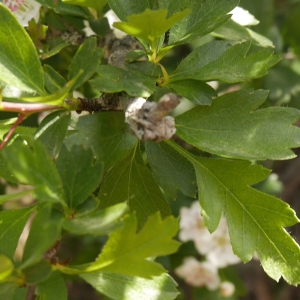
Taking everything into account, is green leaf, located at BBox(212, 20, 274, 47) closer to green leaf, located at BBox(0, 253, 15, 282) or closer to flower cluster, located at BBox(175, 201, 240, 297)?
green leaf, located at BBox(0, 253, 15, 282)

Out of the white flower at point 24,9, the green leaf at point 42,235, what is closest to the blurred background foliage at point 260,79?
the white flower at point 24,9

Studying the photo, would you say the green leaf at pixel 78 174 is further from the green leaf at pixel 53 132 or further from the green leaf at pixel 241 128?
the green leaf at pixel 241 128

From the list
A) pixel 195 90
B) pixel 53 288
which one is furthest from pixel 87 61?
pixel 53 288

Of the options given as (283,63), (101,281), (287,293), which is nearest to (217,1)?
(101,281)

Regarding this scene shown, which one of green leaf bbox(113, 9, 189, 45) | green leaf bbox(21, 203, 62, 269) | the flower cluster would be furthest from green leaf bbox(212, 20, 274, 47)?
the flower cluster

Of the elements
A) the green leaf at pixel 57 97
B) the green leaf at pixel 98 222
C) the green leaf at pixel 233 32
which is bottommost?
the green leaf at pixel 233 32

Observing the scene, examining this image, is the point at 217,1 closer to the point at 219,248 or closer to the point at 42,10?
the point at 42,10

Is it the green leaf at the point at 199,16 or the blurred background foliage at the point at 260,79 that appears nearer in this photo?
the green leaf at the point at 199,16

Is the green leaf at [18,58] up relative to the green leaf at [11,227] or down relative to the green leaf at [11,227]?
up
